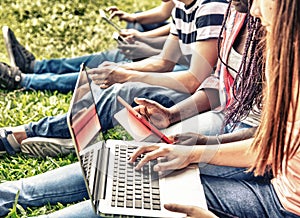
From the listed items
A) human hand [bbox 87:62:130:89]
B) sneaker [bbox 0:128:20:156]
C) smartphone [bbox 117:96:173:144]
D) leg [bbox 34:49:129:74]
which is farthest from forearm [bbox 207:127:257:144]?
leg [bbox 34:49:129:74]

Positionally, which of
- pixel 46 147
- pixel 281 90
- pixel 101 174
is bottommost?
pixel 46 147

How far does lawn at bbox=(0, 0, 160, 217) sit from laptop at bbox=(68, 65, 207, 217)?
54 cm

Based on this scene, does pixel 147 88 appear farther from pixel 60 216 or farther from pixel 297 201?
pixel 297 201

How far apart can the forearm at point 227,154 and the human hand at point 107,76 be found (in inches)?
24.5

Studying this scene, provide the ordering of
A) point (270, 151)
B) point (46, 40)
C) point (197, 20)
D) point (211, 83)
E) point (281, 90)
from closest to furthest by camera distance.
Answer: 1. point (281, 90)
2. point (270, 151)
3. point (211, 83)
4. point (197, 20)
5. point (46, 40)

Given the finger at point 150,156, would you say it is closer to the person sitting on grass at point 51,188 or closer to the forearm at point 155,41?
the person sitting on grass at point 51,188

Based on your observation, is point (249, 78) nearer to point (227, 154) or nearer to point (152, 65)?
point (227, 154)

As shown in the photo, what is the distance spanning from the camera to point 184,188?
150 cm

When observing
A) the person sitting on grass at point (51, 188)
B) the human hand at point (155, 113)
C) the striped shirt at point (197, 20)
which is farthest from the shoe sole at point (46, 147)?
the striped shirt at point (197, 20)

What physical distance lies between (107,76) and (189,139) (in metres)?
0.58

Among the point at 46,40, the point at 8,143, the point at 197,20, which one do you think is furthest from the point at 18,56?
the point at 197,20

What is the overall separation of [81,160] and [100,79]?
650mm

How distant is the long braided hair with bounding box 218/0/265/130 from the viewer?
1.60 m

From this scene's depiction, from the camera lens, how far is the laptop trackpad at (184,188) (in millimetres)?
1450
